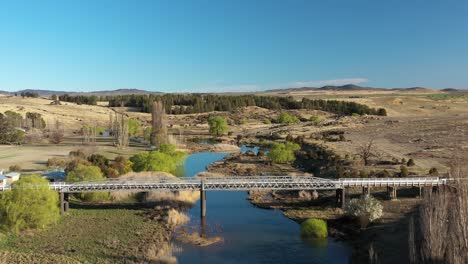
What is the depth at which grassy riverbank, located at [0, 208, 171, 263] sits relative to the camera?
35031mm

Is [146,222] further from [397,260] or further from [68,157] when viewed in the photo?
[68,157]

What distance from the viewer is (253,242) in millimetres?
40688

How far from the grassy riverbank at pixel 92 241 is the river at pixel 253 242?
3317 millimetres

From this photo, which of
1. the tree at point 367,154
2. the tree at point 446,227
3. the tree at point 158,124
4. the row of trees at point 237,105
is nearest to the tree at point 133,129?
the tree at point 158,124

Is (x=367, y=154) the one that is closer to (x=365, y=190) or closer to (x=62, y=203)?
(x=365, y=190)

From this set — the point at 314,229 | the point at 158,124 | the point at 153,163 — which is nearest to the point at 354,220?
the point at 314,229

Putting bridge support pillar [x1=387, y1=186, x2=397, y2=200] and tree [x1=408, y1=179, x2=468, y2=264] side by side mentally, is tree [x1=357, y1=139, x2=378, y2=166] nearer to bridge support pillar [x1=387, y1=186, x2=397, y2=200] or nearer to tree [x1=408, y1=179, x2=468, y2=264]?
bridge support pillar [x1=387, y1=186, x2=397, y2=200]

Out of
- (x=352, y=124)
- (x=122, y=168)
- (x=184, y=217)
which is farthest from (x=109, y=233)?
(x=352, y=124)

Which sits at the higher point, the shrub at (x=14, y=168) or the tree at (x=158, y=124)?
the tree at (x=158, y=124)

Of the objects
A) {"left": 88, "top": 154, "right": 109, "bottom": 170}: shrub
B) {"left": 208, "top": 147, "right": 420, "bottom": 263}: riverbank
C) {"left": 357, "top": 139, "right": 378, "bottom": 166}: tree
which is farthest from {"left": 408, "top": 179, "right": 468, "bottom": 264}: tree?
{"left": 88, "top": 154, "right": 109, "bottom": 170}: shrub

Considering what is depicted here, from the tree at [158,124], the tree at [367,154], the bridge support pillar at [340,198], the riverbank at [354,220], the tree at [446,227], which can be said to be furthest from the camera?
the tree at [158,124]

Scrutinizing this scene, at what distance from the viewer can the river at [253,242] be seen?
→ 3706 cm

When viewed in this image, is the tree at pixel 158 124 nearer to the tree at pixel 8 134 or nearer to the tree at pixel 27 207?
the tree at pixel 8 134

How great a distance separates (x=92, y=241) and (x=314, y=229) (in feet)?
66.8
